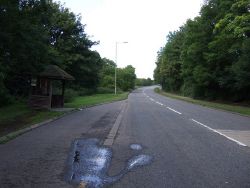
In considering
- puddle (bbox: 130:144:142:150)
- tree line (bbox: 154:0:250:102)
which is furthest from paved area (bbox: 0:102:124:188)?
tree line (bbox: 154:0:250:102)

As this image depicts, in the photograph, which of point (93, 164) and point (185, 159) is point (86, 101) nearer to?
point (185, 159)

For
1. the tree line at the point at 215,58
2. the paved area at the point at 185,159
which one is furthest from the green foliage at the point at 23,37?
the tree line at the point at 215,58

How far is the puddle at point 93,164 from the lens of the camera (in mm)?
7840

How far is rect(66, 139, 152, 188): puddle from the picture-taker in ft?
25.7

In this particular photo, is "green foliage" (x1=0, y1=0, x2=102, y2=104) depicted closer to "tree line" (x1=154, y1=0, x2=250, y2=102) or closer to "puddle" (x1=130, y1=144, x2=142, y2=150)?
"puddle" (x1=130, y1=144, x2=142, y2=150)

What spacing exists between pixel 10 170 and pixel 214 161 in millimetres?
4492

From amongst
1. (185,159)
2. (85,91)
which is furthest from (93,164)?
(85,91)

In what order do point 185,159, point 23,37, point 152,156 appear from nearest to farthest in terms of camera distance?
point 185,159, point 152,156, point 23,37

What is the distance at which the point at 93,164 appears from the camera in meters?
9.30

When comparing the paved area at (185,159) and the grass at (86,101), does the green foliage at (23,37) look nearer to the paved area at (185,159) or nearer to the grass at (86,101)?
the grass at (86,101)

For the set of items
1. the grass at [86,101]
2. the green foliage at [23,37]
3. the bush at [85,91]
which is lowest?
the grass at [86,101]

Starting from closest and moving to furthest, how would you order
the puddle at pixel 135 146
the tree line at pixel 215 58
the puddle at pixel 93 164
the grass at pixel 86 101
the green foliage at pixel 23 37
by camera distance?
1. the puddle at pixel 93 164
2. the puddle at pixel 135 146
3. the green foliage at pixel 23 37
4. the grass at pixel 86 101
5. the tree line at pixel 215 58

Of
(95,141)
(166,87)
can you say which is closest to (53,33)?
(95,141)

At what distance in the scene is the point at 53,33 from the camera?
54.0 metres
